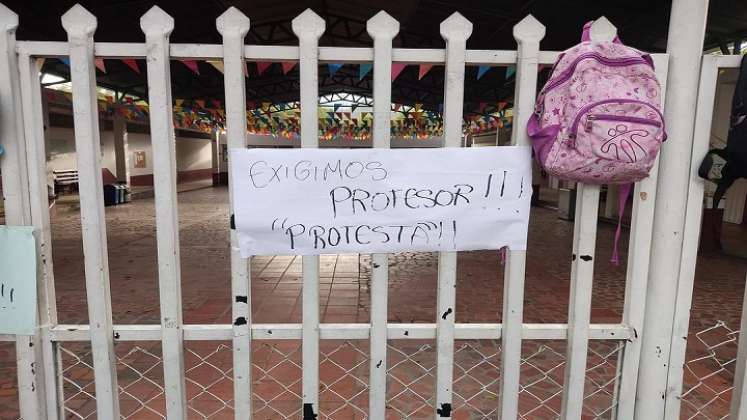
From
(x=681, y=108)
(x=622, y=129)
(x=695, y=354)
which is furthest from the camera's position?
(x=695, y=354)

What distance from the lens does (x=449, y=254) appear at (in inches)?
55.3

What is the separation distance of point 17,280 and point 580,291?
1.82 m

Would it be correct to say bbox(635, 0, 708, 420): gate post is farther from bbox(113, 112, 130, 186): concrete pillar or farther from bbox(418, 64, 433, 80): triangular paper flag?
bbox(113, 112, 130, 186): concrete pillar

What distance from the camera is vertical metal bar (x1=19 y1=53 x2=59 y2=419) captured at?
51.7 inches

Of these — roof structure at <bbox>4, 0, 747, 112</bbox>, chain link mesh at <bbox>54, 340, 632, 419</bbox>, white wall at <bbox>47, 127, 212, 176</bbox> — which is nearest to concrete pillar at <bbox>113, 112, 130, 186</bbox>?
white wall at <bbox>47, 127, 212, 176</bbox>

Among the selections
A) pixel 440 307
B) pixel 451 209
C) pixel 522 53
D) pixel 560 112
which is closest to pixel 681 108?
pixel 560 112

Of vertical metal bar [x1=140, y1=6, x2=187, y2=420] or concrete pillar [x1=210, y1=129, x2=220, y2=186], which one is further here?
concrete pillar [x1=210, y1=129, x2=220, y2=186]

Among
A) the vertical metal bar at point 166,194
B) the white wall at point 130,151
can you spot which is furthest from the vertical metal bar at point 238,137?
the white wall at point 130,151

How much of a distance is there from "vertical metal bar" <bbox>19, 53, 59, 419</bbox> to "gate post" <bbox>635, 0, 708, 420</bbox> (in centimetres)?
198

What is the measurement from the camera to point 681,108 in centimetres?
137

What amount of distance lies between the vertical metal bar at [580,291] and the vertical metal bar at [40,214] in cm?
171

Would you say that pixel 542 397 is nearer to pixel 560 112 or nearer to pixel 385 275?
pixel 385 275

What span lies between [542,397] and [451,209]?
171 centimetres

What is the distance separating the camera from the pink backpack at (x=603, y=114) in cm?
123
